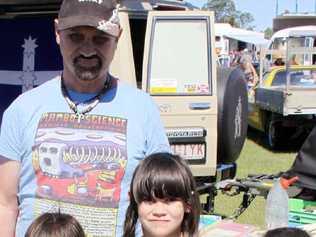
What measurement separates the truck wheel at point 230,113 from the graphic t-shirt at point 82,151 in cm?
331

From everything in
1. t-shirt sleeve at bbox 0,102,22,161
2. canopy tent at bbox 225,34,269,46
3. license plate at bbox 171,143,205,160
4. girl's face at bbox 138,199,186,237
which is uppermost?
canopy tent at bbox 225,34,269,46

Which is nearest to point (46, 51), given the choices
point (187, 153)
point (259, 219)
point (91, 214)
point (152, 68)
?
point (152, 68)

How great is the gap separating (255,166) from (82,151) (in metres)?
7.34

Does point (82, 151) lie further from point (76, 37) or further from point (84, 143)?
point (76, 37)

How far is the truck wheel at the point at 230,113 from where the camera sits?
18.1ft

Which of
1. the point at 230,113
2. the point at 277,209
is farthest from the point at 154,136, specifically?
the point at 230,113

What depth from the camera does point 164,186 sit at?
202 cm

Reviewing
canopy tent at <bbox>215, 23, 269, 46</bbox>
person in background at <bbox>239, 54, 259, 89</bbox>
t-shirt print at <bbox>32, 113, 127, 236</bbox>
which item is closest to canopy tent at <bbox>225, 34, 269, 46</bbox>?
canopy tent at <bbox>215, 23, 269, 46</bbox>

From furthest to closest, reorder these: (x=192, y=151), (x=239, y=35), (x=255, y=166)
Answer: (x=239, y=35)
(x=255, y=166)
(x=192, y=151)

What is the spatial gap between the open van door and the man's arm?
288 cm

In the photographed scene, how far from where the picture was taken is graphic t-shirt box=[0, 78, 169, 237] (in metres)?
2.17

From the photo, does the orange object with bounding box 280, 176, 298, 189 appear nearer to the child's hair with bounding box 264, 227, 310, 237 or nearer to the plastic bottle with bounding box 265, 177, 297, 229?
the plastic bottle with bounding box 265, 177, 297, 229

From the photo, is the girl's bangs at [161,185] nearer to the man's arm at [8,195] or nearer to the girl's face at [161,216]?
the girl's face at [161,216]

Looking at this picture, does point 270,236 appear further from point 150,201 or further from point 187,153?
point 187,153
